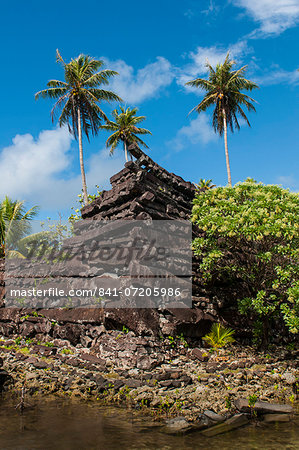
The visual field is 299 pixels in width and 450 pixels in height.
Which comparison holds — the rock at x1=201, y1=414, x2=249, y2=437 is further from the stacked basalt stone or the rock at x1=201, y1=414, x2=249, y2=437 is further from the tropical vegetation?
the stacked basalt stone

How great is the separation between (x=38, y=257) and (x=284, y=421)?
8393 mm

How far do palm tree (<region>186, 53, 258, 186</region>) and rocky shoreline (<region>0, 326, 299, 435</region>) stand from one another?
18715 mm

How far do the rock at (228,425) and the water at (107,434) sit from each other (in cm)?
9

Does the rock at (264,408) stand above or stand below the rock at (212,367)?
below

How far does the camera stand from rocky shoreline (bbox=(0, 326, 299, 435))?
456 centimetres

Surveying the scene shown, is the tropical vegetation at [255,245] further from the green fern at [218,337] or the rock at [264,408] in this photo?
the rock at [264,408]

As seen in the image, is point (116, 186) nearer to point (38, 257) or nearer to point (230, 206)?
point (230, 206)

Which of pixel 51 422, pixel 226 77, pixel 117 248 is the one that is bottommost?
pixel 51 422

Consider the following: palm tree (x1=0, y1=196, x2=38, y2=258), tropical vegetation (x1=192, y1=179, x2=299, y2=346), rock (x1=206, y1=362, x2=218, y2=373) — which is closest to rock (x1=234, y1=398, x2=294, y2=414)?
rock (x1=206, y1=362, x2=218, y2=373)

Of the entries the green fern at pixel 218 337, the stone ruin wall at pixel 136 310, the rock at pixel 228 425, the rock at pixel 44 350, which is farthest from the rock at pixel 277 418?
the rock at pixel 44 350

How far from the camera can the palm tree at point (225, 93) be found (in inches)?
944

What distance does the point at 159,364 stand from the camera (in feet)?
20.5

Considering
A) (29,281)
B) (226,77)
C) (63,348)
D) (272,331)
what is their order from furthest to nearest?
1. (226,77)
2. (29,281)
3. (272,331)
4. (63,348)

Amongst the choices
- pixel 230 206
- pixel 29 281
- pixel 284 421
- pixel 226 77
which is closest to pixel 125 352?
pixel 284 421
